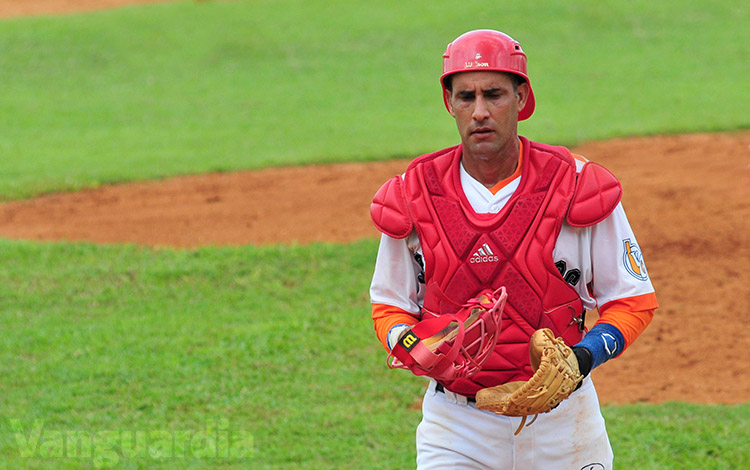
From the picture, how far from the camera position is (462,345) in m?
3.76

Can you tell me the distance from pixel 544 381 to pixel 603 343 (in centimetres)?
33

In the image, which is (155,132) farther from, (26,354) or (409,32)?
(26,354)

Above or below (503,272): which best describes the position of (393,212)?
above

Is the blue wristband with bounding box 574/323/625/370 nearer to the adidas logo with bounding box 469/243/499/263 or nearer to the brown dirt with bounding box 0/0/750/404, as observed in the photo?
the adidas logo with bounding box 469/243/499/263

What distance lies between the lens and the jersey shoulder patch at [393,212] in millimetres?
3938

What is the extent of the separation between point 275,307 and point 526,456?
508 centimetres

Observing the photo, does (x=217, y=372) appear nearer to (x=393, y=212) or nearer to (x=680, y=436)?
(x=680, y=436)

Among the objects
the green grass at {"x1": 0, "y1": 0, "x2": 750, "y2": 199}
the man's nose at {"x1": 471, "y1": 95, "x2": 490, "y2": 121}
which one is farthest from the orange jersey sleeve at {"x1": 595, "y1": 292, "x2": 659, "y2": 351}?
the green grass at {"x1": 0, "y1": 0, "x2": 750, "y2": 199}

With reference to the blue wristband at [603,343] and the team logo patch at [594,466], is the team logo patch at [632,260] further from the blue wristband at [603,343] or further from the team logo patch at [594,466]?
the team logo patch at [594,466]

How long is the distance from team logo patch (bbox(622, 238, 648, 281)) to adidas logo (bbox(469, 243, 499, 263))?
0.50 meters

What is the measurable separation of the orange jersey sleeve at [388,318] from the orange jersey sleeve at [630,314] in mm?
786

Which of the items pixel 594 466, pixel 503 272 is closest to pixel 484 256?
pixel 503 272

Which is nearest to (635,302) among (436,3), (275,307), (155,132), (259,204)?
(275,307)

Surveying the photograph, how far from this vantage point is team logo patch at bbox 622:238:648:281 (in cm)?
382
